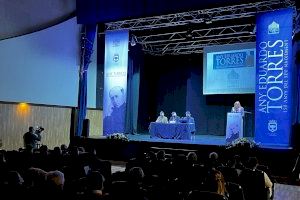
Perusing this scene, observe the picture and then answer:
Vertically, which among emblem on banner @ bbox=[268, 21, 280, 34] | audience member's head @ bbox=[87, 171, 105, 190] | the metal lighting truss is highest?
the metal lighting truss

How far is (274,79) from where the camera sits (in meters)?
9.48

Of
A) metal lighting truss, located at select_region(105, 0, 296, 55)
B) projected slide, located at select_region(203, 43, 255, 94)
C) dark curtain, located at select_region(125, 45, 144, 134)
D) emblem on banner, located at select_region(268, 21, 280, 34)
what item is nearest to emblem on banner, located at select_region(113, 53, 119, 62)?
metal lighting truss, located at select_region(105, 0, 296, 55)

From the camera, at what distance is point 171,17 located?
39.4ft

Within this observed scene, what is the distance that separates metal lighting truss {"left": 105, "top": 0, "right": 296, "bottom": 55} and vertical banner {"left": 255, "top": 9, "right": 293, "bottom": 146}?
69 cm

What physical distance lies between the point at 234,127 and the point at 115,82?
414 cm

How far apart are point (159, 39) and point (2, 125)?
23.1 ft

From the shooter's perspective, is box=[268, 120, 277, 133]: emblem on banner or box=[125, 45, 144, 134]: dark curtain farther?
box=[125, 45, 144, 134]: dark curtain

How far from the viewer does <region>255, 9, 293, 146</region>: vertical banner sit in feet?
30.5

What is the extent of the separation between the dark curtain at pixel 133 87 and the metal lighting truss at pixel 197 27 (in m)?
0.53

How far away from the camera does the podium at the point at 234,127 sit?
10847 millimetres

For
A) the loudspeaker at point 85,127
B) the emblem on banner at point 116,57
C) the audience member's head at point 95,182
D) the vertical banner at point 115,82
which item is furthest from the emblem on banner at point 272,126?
the audience member's head at point 95,182

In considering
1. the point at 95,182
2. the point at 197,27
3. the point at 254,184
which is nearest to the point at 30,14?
the point at 197,27

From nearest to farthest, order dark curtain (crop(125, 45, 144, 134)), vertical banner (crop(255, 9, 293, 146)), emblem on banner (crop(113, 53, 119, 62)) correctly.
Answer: vertical banner (crop(255, 9, 293, 146)) → emblem on banner (crop(113, 53, 119, 62)) → dark curtain (crop(125, 45, 144, 134))

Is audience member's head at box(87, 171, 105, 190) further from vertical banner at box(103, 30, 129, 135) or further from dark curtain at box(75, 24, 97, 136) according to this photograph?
dark curtain at box(75, 24, 97, 136)
